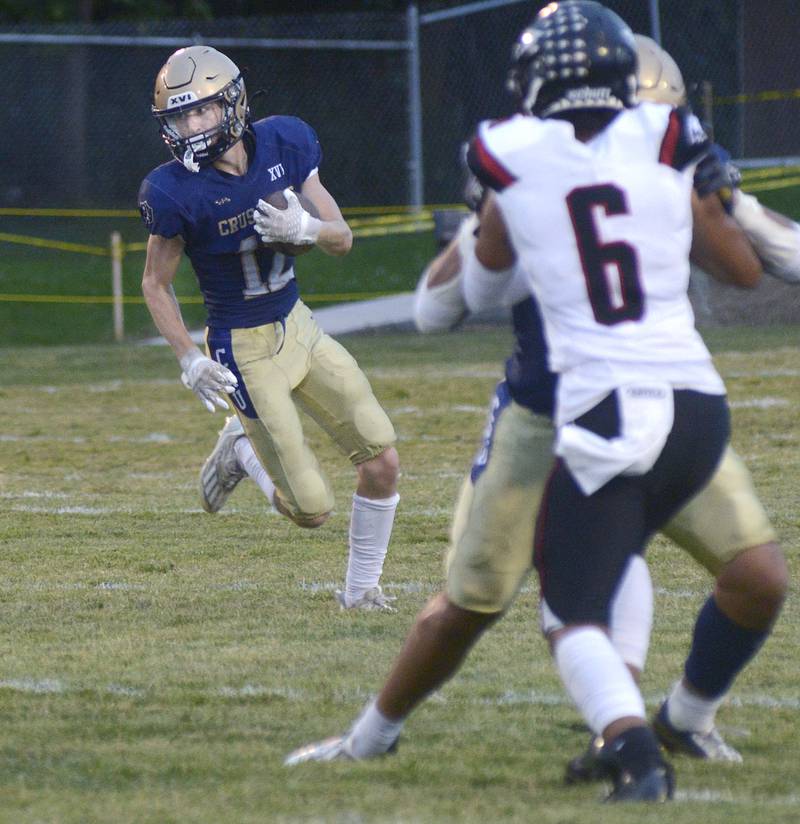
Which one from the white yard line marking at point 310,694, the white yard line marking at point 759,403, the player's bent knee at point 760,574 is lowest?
the white yard line marking at point 759,403

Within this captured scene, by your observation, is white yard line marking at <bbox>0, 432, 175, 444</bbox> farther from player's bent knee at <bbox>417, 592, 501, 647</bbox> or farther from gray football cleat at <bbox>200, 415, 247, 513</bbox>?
player's bent knee at <bbox>417, 592, 501, 647</bbox>

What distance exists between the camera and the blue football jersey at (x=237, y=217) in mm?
4820

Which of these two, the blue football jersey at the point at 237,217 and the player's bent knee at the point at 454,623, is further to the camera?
the blue football jersey at the point at 237,217

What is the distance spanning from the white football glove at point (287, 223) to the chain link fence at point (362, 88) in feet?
41.1

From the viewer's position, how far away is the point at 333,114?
1866cm

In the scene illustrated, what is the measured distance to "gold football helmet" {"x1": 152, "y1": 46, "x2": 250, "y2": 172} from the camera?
4.78 m

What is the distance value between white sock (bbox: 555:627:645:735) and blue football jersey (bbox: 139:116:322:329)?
2478 mm

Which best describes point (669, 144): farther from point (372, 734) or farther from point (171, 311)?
point (171, 311)

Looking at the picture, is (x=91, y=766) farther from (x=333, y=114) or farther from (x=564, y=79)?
(x=333, y=114)

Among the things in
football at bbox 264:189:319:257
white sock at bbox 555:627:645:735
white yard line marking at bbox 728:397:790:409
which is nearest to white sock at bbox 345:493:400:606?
football at bbox 264:189:319:257

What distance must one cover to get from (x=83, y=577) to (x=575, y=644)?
107 inches

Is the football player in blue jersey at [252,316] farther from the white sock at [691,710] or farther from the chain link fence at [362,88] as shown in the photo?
the chain link fence at [362,88]

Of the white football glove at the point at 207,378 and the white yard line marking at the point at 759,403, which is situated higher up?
the white football glove at the point at 207,378

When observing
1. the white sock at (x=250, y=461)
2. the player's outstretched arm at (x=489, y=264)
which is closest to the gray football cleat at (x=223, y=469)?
the white sock at (x=250, y=461)
